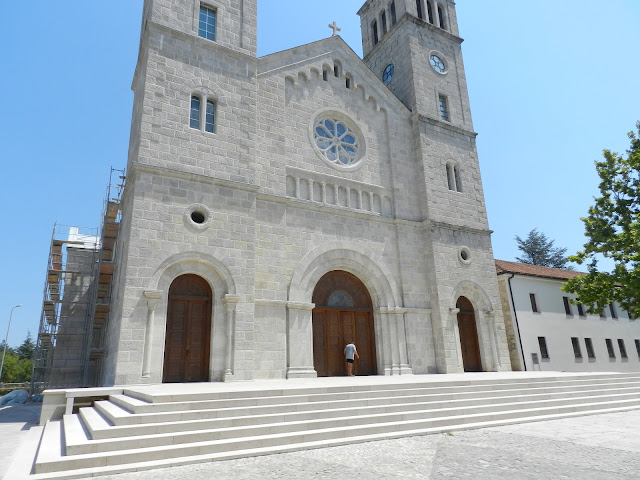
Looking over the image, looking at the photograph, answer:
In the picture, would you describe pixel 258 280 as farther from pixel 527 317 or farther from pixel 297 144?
pixel 527 317

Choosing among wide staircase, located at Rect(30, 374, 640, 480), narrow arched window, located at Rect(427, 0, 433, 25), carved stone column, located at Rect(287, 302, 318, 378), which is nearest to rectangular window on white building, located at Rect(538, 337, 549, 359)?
wide staircase, located at Rect(30, 374, 640, 480)

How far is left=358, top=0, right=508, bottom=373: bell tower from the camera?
19.3 metres

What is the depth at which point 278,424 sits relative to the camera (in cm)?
860

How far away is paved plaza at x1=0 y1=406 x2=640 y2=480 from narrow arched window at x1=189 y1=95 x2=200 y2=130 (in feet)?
35.3

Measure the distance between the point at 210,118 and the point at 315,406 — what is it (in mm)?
11369

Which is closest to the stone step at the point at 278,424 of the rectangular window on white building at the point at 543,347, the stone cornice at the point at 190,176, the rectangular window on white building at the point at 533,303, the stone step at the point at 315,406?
the stone step at the point at 315,406

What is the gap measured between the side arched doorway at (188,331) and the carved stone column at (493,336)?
516 inches

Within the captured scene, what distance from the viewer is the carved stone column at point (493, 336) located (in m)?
19.6

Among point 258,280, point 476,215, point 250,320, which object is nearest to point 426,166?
point 476,215

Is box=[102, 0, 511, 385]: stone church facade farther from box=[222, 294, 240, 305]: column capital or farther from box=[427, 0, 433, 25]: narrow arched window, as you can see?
box=[427, 0, 433, 25]: narrow arched window

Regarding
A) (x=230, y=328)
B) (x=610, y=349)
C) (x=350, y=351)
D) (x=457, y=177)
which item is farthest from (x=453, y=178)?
(x=610, y=349)

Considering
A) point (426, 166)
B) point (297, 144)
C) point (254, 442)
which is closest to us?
point (254, 442)

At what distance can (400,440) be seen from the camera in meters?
8.84

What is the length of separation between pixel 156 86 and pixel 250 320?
352 inches
